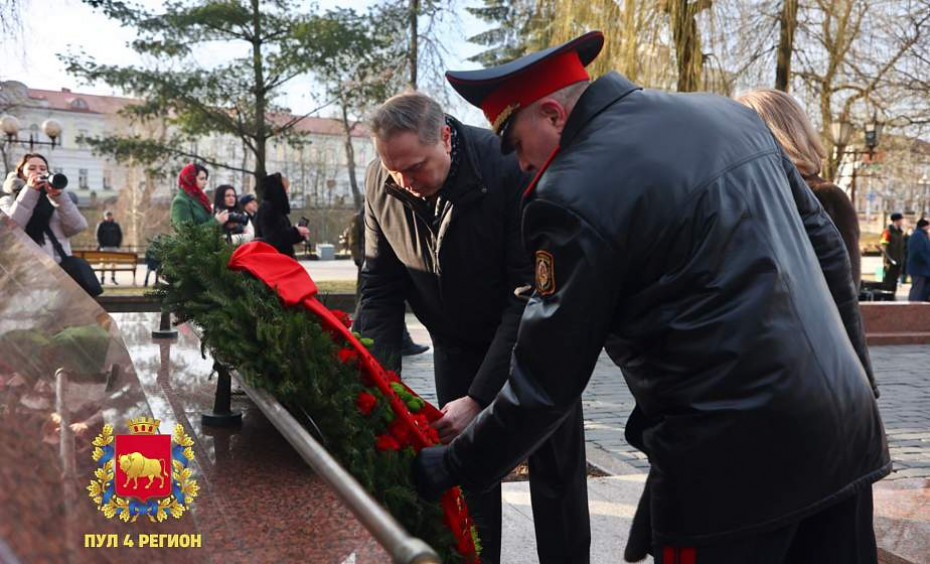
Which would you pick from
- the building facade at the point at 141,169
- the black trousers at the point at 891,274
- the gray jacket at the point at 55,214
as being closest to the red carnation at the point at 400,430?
the gray jacket at the point at 55,214

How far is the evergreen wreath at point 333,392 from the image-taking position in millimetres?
2217

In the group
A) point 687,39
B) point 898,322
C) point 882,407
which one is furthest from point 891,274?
point 882,407

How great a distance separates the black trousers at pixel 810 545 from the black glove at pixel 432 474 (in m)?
0.53

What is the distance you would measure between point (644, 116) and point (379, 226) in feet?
5.64

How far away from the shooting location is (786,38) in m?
13.0

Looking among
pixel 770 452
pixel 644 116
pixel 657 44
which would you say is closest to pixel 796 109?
pixel 644 116

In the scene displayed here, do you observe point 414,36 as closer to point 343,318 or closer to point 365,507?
point 343,318

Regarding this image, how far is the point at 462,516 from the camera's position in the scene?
2.38 m

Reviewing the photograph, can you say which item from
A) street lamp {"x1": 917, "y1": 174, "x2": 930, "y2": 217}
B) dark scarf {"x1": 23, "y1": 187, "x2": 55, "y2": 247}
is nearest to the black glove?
dark scarf {"x1": 23, "y1": 187, "x2": 55, "y2": 247}

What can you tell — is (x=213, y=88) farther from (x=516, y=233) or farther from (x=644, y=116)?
(x=644, y=116)

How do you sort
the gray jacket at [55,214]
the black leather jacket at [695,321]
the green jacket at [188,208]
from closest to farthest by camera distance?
the black leather jacket at [695,321] → the gray jacket at [55,214] → the green jacket at [188,208]

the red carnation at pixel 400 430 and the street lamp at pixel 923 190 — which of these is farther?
the street lamp at pixel 923 190

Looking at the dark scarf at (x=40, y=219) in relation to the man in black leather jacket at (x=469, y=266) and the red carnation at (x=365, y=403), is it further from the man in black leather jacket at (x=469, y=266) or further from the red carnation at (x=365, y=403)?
the red carnation at (x=365, y=403)

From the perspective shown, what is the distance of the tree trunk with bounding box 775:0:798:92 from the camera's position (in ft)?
42.5
